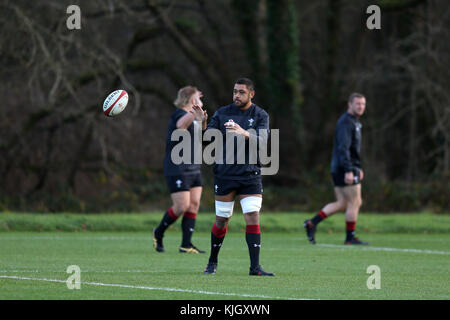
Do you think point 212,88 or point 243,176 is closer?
point 243,176

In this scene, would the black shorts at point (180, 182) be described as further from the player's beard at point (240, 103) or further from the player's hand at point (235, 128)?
the player's hand at point (235, 128)

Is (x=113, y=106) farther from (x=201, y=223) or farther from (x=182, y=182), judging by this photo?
(x=201, y=223)

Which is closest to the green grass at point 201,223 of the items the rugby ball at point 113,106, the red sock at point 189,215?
the red sock at point 189,215

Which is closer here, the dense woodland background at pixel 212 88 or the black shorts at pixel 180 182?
the black shorts at pixel 180 182

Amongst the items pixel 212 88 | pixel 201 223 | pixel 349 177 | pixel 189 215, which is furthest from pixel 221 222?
pixel 212 88

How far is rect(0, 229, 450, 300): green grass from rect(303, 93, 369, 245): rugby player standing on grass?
0.71m

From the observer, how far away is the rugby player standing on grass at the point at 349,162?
49.3ft

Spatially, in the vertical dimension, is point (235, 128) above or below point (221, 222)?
above

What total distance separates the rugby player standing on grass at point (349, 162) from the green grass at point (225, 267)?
705 mm

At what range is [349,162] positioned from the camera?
1495 cm

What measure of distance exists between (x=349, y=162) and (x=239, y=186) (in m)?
5.53

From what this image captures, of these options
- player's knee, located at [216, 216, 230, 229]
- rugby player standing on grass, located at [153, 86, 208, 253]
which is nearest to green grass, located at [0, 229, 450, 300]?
rugby player standing on grass, located at [153, 86, 208, 253]

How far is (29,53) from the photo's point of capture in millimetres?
22250
